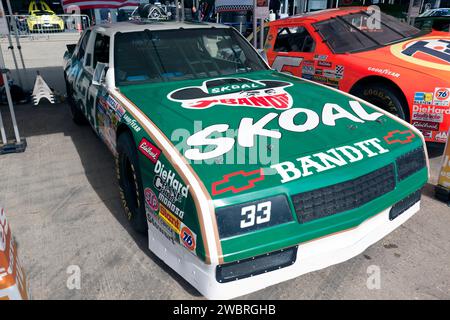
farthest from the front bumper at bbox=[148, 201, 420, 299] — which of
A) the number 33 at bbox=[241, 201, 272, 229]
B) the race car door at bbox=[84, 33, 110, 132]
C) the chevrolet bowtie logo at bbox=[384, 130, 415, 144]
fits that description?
the race car door at bbox=[84, 33, 110, 132]

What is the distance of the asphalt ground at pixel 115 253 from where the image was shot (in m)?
2.32

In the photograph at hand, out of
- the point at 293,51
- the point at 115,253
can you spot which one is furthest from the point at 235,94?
the point at 293,51

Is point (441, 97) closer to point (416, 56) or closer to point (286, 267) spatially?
point (416, 56)

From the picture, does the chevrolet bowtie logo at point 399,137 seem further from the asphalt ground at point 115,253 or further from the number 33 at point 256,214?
the number 33 at point 256,214

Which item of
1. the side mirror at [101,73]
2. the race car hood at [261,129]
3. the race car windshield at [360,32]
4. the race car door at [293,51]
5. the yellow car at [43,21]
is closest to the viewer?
the race car hood at [261,129]

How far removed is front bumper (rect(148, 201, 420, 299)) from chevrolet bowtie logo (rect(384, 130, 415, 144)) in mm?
479

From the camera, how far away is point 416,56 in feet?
13.9

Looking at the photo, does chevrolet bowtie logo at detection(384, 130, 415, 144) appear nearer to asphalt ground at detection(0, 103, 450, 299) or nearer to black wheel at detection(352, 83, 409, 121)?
asphalt ground at detection(0, 103, 450, 299)

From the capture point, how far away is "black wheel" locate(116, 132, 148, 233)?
8.26ft

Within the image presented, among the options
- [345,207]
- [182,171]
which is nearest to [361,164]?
[345,207]

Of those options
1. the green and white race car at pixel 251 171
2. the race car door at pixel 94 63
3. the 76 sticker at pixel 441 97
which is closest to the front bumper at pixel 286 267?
the green and white race car at pixel 251 171

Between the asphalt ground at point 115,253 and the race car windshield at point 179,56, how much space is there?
129cm

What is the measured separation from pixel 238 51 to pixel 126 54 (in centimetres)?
117

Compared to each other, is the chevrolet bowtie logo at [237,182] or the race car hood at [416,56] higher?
the race car hood at [416,56]
